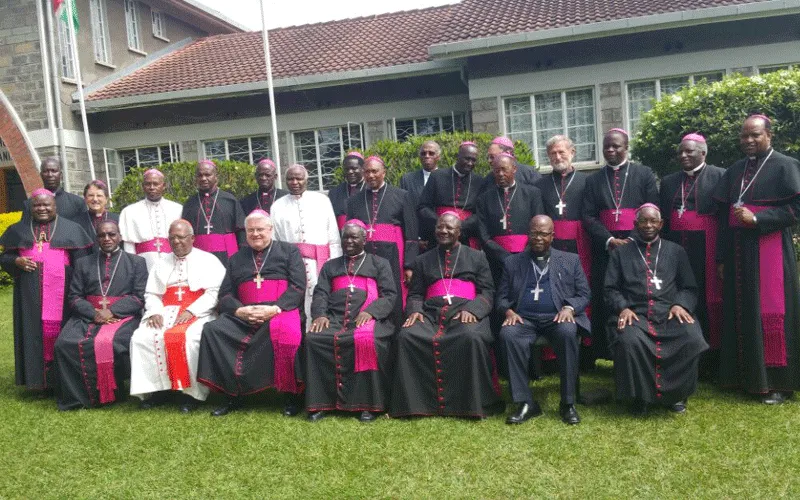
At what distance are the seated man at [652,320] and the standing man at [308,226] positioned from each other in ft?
8.48

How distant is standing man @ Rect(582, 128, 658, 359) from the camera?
601 cm

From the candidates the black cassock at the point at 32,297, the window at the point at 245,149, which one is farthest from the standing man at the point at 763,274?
the window at the point at 245,149

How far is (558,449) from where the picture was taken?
4.63 m

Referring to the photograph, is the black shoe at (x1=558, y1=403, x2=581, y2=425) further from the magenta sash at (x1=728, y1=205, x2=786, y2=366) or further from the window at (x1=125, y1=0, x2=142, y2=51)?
the window at (x1=125, y1=0, x2=142, y2=51)

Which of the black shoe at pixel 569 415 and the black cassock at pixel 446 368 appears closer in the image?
the black shoe at pixel 569 415

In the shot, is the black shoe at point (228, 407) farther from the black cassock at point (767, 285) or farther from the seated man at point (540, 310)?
the black cassock at point (767, 285)

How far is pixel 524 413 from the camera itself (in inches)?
206

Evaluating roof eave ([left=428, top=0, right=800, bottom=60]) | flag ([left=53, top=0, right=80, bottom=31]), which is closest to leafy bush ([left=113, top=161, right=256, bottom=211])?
flag ([left=53, top=0, right=80, bottom=31])

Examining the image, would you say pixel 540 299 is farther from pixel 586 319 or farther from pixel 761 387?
pixel 761 387

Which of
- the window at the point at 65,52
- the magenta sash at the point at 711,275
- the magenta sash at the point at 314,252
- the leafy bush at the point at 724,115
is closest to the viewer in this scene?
the magenta sash at the point at 711,275

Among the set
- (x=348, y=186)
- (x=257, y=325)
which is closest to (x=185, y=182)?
(x=348, y=186)

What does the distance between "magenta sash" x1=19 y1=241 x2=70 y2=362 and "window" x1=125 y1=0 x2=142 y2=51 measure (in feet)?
39.6

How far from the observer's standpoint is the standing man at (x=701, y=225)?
580cm

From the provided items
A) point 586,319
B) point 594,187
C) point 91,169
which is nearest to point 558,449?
point 586,319
